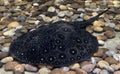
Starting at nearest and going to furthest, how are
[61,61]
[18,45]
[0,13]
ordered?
[61,61], [18,45], [0,13]

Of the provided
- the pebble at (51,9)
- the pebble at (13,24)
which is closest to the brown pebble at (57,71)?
the pebble at (13,24)

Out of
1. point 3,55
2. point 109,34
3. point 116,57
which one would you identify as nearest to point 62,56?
point 116,57

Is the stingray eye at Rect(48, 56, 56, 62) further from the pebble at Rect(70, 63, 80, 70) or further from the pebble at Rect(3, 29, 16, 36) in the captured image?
the pebble at Rect(3, 29, 16, 36)

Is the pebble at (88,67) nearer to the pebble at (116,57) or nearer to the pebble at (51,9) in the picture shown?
the pebble at (116,57)

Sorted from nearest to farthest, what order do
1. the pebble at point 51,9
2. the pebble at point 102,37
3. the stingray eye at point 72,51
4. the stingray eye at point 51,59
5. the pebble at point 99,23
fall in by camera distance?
the stingray eye at point 51,59 < the stingray eye at point 72,51 < the pebble at point 102,37 < the pebble at point 99,23 < the pebble at point 51,9

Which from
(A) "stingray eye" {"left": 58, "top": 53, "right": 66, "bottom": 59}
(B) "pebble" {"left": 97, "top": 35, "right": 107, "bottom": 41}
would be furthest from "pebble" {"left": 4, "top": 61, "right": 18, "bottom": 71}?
(B) "pebble" {"left": 97, "top": 35, "right": 107, "bottom": 41}

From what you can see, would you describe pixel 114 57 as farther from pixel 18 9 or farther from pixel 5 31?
pixel 18 9

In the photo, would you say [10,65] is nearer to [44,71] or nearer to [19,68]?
[19,68]

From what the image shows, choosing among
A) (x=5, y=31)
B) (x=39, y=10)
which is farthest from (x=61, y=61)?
(x=39, y=10)
